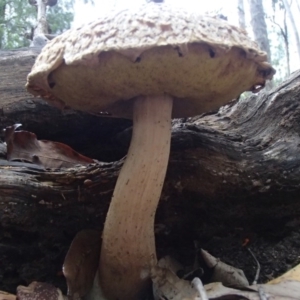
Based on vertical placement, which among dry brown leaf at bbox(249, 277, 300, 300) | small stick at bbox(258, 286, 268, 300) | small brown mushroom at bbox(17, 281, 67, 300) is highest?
small stick at bbox(258, 286, 268, 300)

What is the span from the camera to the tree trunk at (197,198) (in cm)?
182

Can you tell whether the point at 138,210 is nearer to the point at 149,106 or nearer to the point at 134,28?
the point at 149,106

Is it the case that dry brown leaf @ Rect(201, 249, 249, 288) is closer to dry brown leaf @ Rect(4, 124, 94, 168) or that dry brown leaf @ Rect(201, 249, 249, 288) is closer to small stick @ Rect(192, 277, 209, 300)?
small stick @ Rect(192, 277, 209, 300)

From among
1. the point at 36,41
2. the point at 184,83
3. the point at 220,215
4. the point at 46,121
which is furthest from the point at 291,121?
the point at 36,41

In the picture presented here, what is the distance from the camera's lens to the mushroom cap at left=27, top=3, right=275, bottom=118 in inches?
51.0

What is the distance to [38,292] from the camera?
159cm

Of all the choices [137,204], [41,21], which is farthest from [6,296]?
[41,21]

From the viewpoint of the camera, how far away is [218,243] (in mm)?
2094

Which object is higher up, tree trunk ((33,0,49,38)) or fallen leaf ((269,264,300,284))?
tree trunk ((33,0,49,38))

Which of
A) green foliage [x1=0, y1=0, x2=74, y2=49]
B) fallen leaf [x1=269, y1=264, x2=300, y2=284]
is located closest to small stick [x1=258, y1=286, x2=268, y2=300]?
fallen leaf [x1=269, y1=264, x2=300, y2=284]

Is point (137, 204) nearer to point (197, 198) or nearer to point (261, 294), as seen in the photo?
point (197, 198)

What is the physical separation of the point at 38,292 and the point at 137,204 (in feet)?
1.77

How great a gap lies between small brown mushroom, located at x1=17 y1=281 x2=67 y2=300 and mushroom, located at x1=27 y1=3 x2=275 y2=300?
8.9 inches

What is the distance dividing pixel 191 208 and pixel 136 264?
45cm
